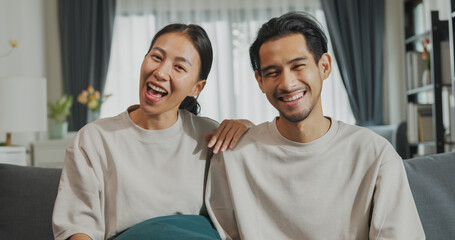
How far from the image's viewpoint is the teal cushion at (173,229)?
139 cm

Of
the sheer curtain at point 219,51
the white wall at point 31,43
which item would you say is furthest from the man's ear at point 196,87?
the sheer curtain at point 219,51

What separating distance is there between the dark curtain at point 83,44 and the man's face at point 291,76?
471 cm

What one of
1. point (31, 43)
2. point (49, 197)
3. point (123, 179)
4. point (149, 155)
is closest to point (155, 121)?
point (149, 155)

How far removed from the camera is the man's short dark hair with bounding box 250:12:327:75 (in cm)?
160

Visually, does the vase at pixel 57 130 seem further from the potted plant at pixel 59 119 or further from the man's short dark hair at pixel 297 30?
the man's short dark hair at pixel 297 30

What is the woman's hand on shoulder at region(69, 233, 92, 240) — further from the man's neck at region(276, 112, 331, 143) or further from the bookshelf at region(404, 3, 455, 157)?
the bookshelf at region(404, 3, 455, 157)

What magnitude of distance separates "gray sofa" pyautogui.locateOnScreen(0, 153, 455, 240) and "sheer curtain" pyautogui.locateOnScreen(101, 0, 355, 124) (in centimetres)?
437

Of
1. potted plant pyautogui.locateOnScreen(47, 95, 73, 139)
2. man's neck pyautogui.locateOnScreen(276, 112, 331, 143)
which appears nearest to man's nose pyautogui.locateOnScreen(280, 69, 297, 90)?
man's neck pyautogui.locateOnScreen(276, 112, 331, 143)

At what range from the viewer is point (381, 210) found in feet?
4.68

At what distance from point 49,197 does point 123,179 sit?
15.7 inches

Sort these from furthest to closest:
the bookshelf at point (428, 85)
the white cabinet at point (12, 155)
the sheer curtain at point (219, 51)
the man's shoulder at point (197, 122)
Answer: the sheer curtain at point (219, 51) → the bookshelf at point (428, 85) → the white cabinet at point (12, 155) → the man's shoulder at point (197, 122)

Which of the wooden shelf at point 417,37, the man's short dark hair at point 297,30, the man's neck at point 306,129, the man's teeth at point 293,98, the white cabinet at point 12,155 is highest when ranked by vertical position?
the wooden shelf at point 417,37

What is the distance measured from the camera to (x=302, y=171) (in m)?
1.53

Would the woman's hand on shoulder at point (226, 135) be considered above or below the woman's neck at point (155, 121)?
below
